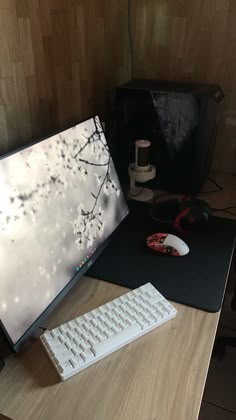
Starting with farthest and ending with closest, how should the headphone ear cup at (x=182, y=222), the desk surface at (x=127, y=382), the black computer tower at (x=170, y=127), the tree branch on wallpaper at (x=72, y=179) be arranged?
the black computer tower at (x=170, y=127) < the headphone ear cup at (x=182, y=222) < the tree branch on wallpaper at (x=72, y=179) < the desk surface at (x=127, y=382)

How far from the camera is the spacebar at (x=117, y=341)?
68cm

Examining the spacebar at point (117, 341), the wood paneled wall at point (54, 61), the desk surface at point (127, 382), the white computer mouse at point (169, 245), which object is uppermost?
the wood paneled wall at point (54, 61)

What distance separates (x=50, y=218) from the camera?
80 cm

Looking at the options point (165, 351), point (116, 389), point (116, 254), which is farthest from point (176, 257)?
point (116, 389)

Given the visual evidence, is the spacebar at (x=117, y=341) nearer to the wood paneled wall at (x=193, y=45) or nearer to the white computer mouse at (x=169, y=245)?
the white computer mouse at (x=169, y=245)

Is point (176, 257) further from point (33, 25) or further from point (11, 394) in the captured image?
point (33, 25)

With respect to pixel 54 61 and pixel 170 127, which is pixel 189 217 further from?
pixel 54 61

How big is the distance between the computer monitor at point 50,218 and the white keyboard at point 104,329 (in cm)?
7

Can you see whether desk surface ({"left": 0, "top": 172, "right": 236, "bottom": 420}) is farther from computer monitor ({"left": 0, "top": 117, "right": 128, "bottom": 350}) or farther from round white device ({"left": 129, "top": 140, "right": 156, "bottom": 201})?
round white device ({"left": 129, "top": 140, "right": 156, "bottom": 201})

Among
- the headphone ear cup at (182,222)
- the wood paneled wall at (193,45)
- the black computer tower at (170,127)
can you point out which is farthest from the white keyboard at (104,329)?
the wood paneled wall at (193,45)

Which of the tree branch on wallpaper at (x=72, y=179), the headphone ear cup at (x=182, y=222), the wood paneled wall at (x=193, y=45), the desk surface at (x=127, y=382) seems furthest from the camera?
the wood paneled wall at (x=193, y=45)

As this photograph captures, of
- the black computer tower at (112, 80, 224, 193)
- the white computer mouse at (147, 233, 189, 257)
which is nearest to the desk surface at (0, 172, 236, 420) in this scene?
the white computer mouse at (147, 233, 189, 257)

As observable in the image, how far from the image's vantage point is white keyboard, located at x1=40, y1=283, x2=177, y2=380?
2.18 ft

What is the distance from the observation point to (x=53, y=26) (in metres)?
0.98
